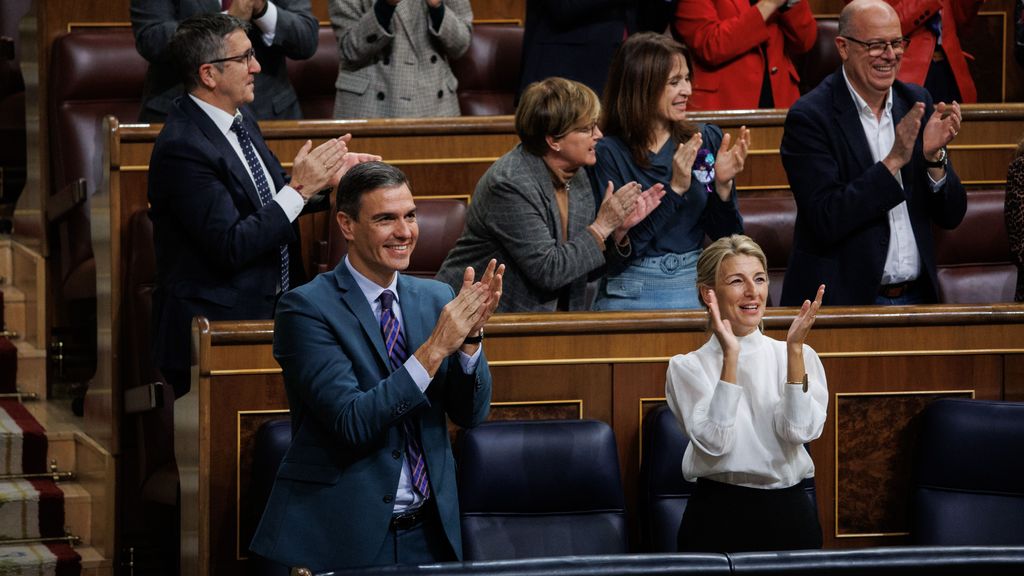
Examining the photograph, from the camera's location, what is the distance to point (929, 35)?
4.51 meters

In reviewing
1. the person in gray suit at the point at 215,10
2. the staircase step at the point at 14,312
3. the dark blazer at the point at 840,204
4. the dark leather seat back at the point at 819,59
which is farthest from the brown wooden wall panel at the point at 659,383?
the dark leather seat back at the point at 819,59

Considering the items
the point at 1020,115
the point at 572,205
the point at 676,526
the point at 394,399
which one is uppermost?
the point at 1020,115

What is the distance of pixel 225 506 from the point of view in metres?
2.85

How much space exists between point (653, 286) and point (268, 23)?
1293 millimetres

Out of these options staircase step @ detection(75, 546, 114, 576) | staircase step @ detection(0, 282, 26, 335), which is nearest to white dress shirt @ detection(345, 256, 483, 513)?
staircase step @ detection(75, 546, 114, 576)

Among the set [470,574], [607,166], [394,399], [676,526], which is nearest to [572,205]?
[607,166]

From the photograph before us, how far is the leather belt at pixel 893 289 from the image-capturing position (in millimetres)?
3340

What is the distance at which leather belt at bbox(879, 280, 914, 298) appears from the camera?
3340 mm

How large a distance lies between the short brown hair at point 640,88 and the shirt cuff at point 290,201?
0.73 meters

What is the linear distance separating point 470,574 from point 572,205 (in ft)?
5.32

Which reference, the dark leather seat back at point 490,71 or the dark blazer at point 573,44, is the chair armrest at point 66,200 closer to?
the dark blazer at point 573,44

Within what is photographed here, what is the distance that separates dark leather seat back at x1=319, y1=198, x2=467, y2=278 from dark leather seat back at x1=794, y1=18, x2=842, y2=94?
1.86m

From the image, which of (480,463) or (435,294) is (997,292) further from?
(435,294)

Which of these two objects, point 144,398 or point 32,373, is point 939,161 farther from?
point 32,373
